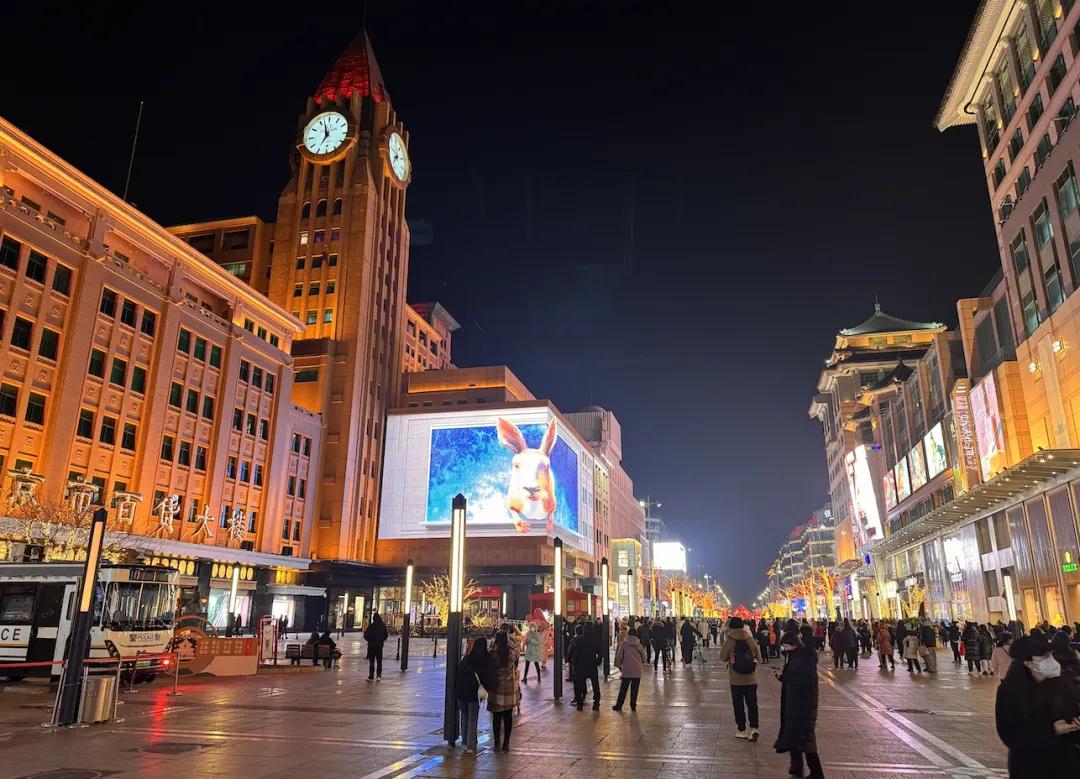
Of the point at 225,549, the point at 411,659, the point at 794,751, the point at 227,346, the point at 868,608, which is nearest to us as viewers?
the point at 794,751

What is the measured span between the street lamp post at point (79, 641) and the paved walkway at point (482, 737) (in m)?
0.56

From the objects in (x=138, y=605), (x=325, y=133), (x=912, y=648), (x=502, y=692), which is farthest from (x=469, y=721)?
(x=325, y=133)

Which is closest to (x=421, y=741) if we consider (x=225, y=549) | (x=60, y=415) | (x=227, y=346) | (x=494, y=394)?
(x=60, y=415)

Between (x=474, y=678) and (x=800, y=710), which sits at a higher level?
(x=474, y=678)

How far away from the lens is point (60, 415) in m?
39.9

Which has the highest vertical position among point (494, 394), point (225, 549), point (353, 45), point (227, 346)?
point (353, 45)

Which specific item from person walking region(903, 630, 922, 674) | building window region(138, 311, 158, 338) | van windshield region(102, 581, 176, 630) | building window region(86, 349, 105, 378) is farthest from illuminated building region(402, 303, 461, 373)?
person walking region(903, 630, 922, 674)

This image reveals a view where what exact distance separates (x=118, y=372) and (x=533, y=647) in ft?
116

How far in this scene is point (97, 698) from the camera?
43.3ft

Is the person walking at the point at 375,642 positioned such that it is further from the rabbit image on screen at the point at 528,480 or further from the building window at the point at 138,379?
the rabbit image on screen at the point at 528,480

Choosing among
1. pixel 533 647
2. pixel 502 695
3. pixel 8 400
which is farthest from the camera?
pixel 8 400

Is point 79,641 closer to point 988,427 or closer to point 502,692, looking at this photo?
point 502,692

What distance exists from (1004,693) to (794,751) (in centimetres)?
385

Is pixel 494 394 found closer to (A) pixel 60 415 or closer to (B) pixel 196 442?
(B) pixel 196 442
